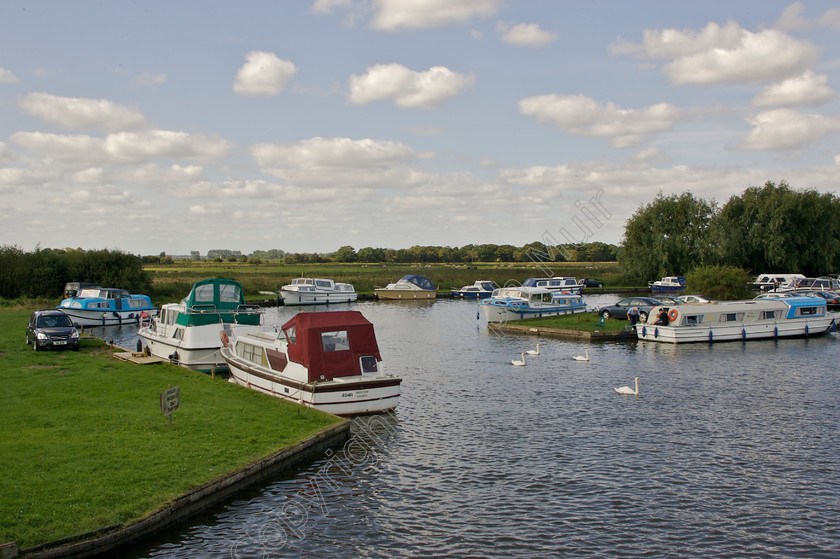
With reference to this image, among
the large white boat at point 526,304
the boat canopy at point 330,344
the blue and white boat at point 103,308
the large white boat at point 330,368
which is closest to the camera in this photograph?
the large white boat at point 330,368

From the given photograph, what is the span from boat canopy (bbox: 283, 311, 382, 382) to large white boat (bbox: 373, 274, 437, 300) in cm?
6710

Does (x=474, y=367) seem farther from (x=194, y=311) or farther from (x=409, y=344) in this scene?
(x=194, y=311)

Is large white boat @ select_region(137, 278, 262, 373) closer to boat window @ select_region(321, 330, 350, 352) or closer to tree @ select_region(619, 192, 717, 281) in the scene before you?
boat window @ select_region(321, 330, 350, 352)

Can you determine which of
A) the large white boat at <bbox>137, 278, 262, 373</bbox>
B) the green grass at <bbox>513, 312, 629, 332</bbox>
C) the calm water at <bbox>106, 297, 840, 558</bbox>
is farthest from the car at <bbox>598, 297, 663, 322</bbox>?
the large white boat at <bbox>137, 278, 262, 373</bbox>

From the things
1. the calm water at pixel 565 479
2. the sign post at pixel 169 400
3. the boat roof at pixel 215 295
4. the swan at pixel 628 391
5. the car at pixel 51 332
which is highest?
the boat roof at pixel 215 295

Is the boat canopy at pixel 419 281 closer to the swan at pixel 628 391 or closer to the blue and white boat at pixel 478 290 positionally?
the blue and white boat at pixel 478 290

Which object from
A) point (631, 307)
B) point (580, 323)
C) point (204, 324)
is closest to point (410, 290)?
point (580, 323)

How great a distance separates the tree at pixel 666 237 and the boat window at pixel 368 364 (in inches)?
3143

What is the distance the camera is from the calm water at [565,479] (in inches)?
566

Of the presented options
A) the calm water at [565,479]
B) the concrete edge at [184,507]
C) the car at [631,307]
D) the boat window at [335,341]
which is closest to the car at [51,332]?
the boat window at [335,341]

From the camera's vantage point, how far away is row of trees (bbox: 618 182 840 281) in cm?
9225

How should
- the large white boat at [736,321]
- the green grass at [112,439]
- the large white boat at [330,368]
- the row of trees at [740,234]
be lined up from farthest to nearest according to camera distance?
the row of trees at [740,234] → the large white boat at [736,321] → the large white boat at [330,368] → the green grass at [112,439]

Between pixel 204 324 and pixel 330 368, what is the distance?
38.4ft

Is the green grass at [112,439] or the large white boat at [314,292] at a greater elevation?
the large white boat at [314,292]
